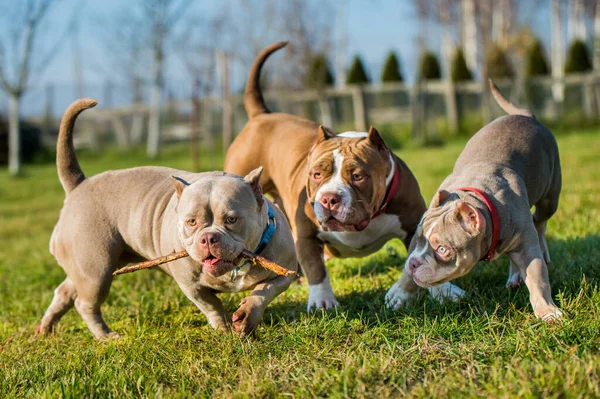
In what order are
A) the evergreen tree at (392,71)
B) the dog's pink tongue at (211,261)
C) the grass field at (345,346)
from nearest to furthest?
the grass field at (345,346)
the dog's pink tongue at (211,261)
the evergreen tree at (392,71)

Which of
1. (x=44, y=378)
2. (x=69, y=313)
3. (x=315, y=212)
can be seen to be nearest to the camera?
(x=44, y=378)

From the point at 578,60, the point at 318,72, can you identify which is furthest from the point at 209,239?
the point at 578,60

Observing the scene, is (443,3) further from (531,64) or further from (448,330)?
(448,330)

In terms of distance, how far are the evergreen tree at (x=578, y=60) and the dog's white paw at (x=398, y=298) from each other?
24.5 metres

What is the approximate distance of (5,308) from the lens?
5.57 meters

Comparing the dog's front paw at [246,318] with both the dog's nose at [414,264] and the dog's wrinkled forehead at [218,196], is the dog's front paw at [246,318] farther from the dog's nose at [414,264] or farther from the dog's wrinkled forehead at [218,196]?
the dog's nose at [414,264]

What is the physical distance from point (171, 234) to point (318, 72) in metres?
23.0

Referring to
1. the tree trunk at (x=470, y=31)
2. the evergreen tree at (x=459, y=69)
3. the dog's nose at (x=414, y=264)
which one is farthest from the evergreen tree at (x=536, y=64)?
the dog's nose at (x=414, y=264)

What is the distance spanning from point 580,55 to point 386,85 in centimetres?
729

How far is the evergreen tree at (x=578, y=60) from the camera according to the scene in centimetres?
2603

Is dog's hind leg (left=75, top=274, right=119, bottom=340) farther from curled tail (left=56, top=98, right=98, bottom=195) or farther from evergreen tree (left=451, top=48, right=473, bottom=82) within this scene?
evergreen tree (left=451, top=48, right=473, bottom=82)

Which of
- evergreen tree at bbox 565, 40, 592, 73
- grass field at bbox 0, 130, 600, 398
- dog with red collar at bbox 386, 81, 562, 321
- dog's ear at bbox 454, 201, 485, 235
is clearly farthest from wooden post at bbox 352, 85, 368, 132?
dog's ear at bbox 454, 201, 485, 235

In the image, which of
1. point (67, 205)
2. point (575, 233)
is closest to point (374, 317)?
point (67, 205)

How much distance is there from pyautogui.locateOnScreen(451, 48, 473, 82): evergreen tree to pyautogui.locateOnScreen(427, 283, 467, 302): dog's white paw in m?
21.8
